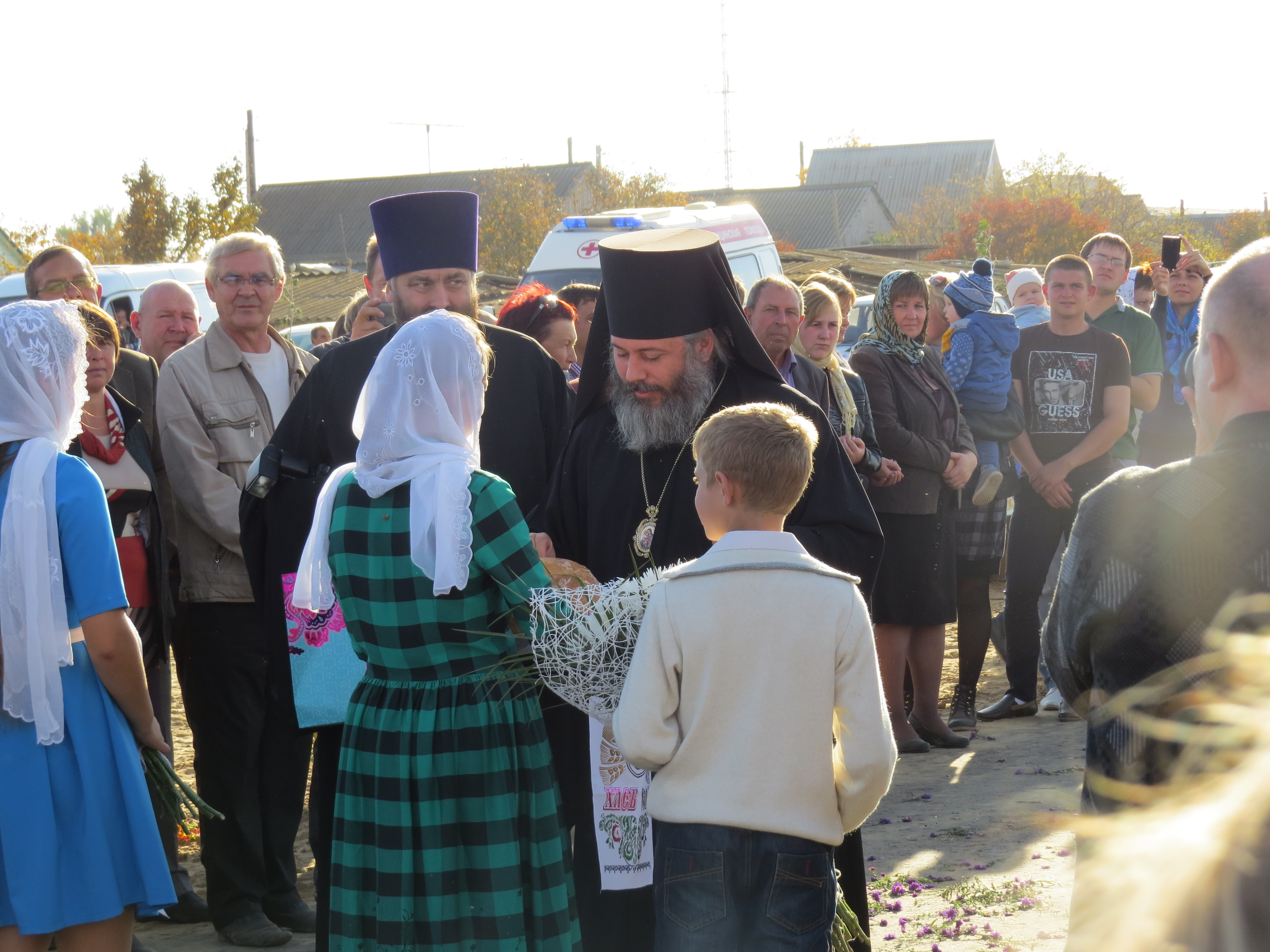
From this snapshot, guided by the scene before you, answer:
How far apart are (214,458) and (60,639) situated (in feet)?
5.70

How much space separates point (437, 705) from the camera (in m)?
3.12

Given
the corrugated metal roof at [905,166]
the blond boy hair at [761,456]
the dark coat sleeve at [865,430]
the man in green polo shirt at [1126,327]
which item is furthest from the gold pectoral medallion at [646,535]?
the corrugated metal roof at [905,166]

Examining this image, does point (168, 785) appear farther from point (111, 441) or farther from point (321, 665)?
point (111, 441)

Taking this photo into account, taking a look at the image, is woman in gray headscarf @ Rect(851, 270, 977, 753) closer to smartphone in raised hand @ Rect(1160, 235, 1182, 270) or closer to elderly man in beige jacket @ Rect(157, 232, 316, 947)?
elderly man in beige jacket @ Rect(157, 232, 316, 947)

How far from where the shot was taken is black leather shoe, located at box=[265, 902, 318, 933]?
4.52 meters

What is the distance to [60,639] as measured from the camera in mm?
2996

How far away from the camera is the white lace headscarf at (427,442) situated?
301 cm

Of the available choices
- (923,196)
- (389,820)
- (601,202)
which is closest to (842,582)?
(389,820)

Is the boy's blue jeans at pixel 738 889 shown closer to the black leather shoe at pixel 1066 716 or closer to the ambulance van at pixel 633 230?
the black leather shoe at pixel 1066 716

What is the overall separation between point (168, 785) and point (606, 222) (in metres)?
8.38

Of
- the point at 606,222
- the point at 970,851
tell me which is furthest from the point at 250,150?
the point at 970,851

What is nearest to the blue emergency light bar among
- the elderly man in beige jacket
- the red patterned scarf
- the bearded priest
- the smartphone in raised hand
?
the smartphone in raised hand

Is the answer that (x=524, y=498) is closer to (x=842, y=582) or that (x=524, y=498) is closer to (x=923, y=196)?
(x=842, y=582)

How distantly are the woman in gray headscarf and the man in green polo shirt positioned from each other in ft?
6.19
